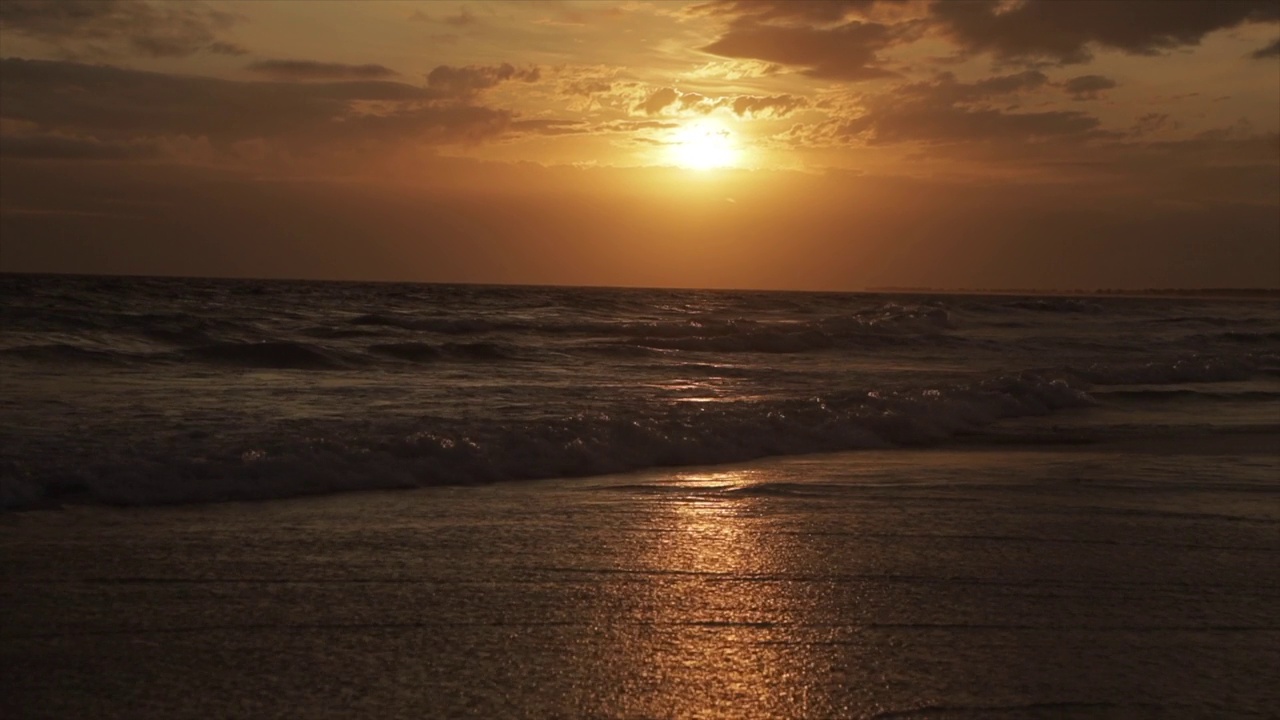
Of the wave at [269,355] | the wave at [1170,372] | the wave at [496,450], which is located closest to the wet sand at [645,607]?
the wave at [496,450]

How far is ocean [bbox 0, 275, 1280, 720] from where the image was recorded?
3525mm

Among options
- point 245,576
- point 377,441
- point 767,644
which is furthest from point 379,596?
point 377,441

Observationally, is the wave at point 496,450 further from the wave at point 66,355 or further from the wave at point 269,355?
the wave at point 66,355

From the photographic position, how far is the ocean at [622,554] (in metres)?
3.53

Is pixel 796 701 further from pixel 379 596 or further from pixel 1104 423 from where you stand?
pixel 1104 423

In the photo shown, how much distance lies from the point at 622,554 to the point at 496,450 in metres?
2.91

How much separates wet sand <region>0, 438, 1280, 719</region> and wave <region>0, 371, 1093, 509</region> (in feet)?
1.28

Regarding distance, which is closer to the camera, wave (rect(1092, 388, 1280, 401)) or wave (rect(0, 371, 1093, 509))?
wave (rect(0, 371, 1093, 509))

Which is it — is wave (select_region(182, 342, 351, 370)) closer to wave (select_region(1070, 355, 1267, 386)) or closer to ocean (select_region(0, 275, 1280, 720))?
ocean (select_region(0, 275, 1280, 720))

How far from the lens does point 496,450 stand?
7980mm

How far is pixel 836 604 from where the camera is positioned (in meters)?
4.48

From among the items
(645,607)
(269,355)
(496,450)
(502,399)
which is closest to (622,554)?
(645,607)

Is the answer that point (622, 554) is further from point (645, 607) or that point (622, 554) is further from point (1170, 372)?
point (1170, 372)

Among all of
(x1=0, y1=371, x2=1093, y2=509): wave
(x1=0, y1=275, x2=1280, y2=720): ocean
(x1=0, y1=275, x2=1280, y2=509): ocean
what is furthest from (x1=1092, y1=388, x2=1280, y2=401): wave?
(x1=0, y1=371, x2=1093, y2=509): wave
